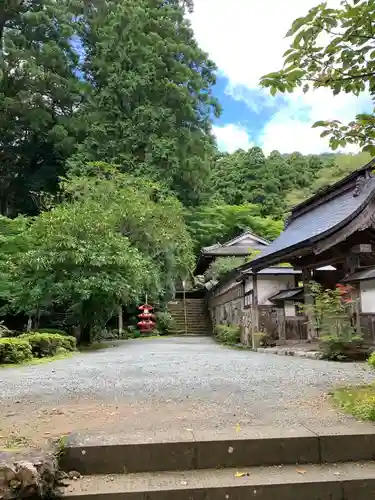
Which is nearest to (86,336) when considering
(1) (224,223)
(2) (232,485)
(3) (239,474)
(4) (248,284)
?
(4) (248,284)

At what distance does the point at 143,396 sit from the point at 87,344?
38.9 ft

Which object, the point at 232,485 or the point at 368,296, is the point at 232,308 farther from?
the point at 232,485

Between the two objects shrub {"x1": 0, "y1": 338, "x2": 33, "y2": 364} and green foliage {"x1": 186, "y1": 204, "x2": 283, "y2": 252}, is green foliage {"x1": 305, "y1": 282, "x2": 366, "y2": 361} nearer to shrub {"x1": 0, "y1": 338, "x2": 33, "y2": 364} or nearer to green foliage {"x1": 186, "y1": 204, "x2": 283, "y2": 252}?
shrub {"x1": 0, "y1": 338, "x2": 33, "y2": 364}

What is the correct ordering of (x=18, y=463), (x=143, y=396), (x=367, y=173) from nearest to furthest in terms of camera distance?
(x=18, y=463)
(x=143, y=396)
(x=367, y=173)

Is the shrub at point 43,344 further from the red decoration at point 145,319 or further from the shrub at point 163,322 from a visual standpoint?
the shrub at point 163,322

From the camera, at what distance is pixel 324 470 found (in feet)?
10.1

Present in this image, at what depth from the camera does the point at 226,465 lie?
3143mm

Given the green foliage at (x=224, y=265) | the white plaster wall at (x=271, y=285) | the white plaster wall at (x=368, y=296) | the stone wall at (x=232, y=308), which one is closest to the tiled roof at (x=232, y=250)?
the green foliage at (x=224, y=265)

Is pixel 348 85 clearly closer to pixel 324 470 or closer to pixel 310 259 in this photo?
pixel 324 470

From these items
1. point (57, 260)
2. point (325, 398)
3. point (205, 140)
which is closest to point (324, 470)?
point (325, 398)

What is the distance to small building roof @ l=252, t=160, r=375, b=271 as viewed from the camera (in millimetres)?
10127

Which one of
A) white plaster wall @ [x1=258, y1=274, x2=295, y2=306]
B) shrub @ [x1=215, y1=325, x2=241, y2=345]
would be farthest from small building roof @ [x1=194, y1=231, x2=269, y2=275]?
white plaster wall @ [x1=258, y1=274, x2=295, y2=306]

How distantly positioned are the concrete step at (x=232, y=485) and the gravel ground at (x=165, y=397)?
2.05 ft

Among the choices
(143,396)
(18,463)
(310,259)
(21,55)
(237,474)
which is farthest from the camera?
(21,55)
